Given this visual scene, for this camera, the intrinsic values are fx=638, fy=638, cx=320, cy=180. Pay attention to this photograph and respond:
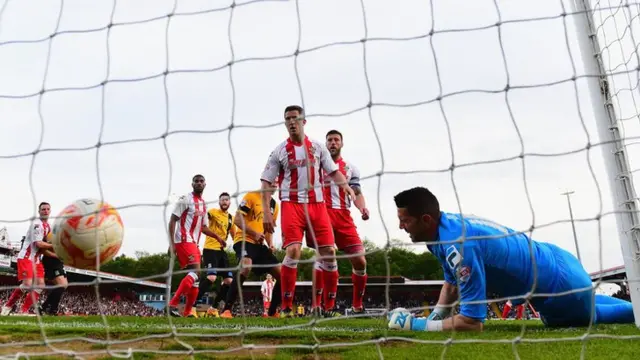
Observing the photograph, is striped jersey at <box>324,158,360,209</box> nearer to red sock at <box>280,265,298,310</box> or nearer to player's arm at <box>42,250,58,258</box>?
red sock at <box>280,265,298,310</box>

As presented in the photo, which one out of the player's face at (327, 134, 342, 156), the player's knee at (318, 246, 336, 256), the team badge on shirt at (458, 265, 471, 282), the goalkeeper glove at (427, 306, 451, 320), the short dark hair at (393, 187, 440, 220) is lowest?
the goalkeeper glove at (427, 306, 451, 320)

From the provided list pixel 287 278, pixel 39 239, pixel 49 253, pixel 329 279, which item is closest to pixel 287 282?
pixel 287 278

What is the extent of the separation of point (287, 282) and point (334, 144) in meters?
1.59

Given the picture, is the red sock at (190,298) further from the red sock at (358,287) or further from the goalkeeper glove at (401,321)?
the goalkeeper glove at (401,321)

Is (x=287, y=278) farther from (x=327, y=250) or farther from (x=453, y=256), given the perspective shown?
(x=453, y=256)

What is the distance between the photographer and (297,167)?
5.89m

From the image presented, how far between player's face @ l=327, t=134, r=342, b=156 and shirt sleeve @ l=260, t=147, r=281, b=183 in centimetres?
108

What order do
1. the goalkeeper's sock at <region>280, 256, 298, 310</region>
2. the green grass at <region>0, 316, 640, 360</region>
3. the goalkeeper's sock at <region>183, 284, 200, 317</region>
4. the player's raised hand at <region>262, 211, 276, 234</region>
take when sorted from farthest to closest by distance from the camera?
the goalkeeper's sock at <region>183, 284, 200, 317</region>
the goalkeeper's sock at <region>280, 256, 298, 310</region>
the player's raised hand at <region>262, 211, 276, 234</region>
the green grass at <region>0, 316, 640, 360</region>

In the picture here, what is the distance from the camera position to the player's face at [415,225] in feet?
14.5

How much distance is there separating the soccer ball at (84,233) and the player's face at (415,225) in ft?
6.29

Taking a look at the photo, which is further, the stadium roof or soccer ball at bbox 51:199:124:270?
soccer ball at bbox 51:199:124:270

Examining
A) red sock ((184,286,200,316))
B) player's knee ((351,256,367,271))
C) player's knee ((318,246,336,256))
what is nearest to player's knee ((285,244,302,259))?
player's knee ((318,246,336,256))

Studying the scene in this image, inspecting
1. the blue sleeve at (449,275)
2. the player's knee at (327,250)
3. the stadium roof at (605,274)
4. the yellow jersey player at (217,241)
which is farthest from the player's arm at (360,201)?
the yellow jersey player at (217,241)

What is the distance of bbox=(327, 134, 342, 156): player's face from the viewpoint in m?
6.82
